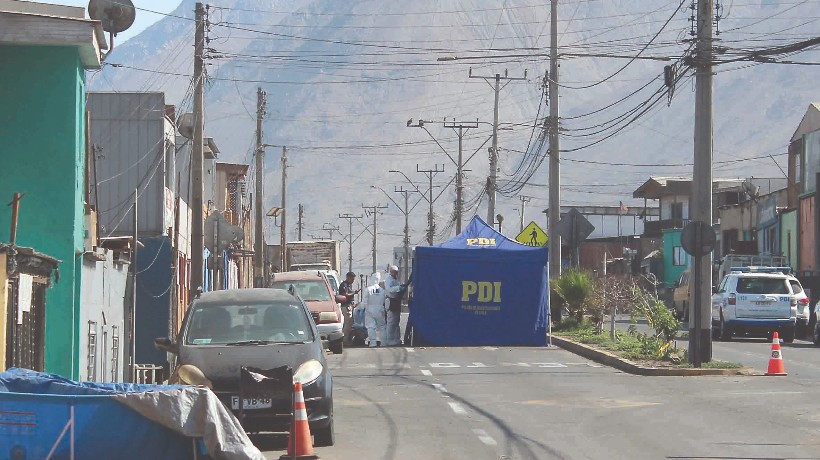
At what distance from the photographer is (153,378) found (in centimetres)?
2711

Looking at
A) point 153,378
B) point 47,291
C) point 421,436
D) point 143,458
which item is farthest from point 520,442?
point 153,378

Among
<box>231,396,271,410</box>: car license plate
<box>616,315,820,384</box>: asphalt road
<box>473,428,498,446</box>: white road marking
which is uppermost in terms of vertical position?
<box>231,396,271,410</box>: car license plate

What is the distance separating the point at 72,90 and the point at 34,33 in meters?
0.97

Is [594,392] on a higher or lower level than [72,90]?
lower

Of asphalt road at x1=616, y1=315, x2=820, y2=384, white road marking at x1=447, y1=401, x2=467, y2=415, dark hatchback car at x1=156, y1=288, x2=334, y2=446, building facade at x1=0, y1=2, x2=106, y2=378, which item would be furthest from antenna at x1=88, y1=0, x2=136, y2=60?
asphalt road at x1=616, y1=315, x2=820, y2=384

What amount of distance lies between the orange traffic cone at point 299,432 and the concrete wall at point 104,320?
7.88 metres

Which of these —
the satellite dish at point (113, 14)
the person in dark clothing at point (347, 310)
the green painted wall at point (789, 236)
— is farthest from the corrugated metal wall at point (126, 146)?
the green painted wall at point (789, 236)

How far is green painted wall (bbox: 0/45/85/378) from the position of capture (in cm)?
1908

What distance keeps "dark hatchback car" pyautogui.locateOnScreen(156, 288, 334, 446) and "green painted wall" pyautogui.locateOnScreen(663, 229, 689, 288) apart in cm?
6115

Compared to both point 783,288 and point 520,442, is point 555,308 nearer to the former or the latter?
point 783,288

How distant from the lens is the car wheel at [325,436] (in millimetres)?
14219

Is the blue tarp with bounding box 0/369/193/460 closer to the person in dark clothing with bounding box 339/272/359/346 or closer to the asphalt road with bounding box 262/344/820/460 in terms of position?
the asphalt road with bounding box 262/344/820/460

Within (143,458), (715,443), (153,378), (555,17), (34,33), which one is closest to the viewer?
(143,458)

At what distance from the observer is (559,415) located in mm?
16750
